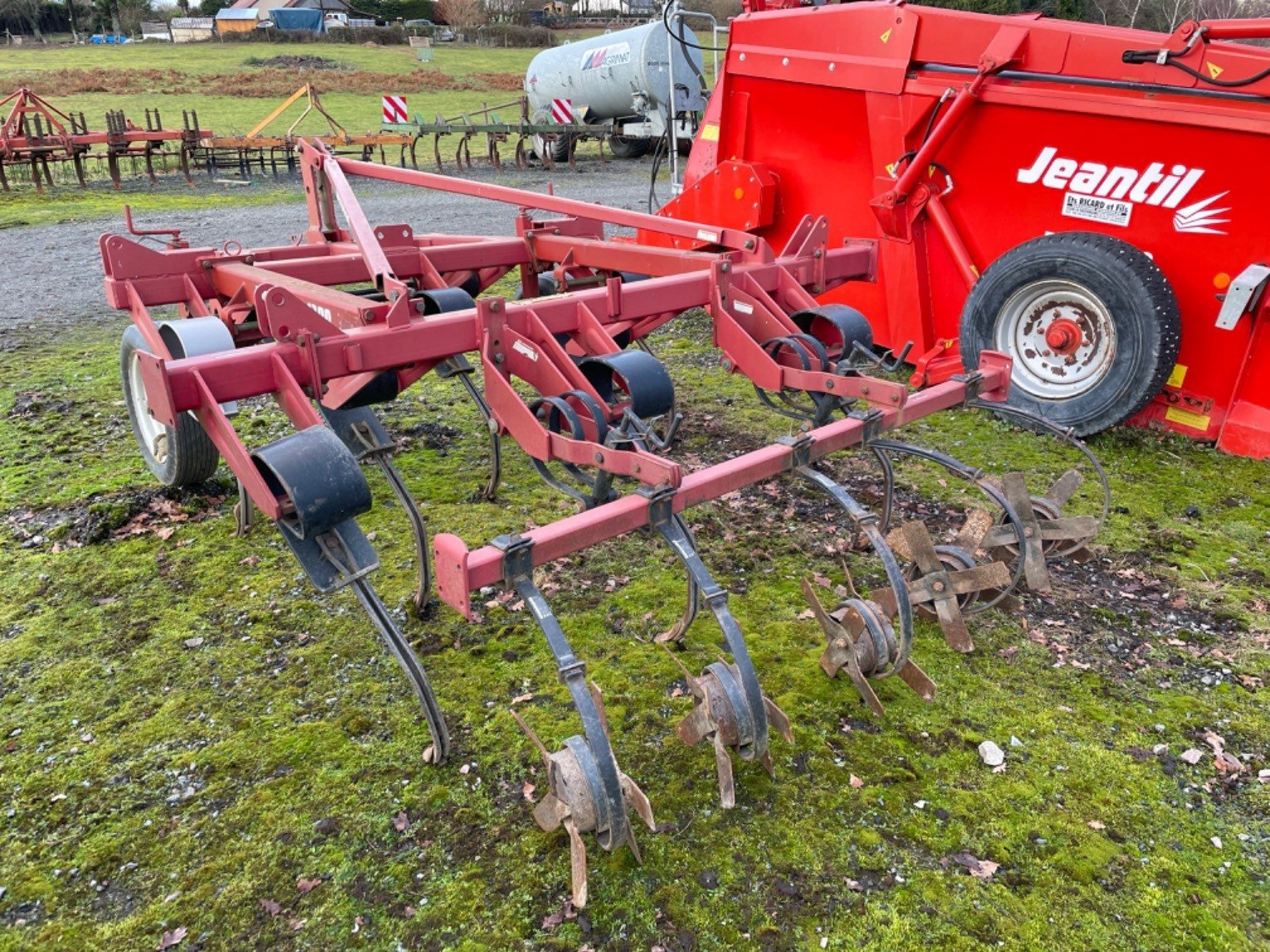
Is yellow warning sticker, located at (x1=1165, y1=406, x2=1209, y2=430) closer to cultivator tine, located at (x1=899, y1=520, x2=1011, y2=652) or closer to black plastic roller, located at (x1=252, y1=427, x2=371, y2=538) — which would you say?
cultivator tine, located at (x1=899, y1=520, x2=1011, y2=652)

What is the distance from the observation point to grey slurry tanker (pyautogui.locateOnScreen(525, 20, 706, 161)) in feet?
55.2

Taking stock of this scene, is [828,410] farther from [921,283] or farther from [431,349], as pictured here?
[921,283]

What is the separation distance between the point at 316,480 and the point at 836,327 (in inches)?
88.3

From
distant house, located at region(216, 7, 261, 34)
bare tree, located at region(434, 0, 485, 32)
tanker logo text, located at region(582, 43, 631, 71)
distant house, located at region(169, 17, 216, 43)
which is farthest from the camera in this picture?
distant house, located at region(216, 7, 261, 34)

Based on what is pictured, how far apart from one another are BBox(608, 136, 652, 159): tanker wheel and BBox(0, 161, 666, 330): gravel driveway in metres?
1.93

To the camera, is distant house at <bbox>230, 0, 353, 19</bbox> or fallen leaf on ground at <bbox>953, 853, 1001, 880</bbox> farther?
distant house at <bbox>230, 0, 353, 19</bbox>

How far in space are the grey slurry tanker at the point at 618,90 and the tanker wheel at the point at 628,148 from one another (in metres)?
0.02

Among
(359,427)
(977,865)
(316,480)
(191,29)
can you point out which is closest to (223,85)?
(191,29)

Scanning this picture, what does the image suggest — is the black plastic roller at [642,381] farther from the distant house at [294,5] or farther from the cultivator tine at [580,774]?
the distant house at [294,5]


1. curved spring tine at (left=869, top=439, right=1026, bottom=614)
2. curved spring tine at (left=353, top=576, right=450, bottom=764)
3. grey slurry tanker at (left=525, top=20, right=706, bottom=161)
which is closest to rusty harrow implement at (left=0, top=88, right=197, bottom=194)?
grey slurry tanker at (left=525, top=20, right=706, bottom=161)

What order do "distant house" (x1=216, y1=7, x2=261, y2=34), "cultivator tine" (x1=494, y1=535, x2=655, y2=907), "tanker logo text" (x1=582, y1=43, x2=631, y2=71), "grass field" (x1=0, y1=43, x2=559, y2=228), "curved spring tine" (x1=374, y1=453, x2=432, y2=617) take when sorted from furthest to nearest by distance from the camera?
"distant house" (x1=216, y1=7, x2=261, y2=34) → "tanker logo text" (x1=582, y1=43, x2=631, y2=71) → "grass field" (x1=0, y1=43, x2=559, y2=228) → "curved spring tine" (x1=374, y1=453, x2=432, y2=617) → "cultivator tine" (x1=494, y1=535, x2=655, y2=907)

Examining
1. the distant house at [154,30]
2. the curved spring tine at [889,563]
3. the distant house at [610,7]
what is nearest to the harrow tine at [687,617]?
the curved spring tine at [889,563]

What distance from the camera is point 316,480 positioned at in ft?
8.23

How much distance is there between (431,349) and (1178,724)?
2789 mm
